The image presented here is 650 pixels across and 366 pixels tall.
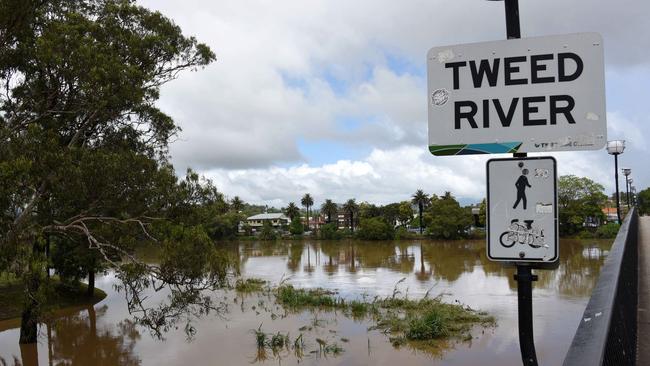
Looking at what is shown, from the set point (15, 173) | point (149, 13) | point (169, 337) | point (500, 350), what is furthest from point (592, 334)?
point (169, 337)

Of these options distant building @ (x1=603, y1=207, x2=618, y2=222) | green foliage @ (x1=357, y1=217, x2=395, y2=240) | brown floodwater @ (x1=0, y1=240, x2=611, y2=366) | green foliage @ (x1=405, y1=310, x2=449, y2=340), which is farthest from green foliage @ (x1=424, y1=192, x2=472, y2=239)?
green foliage @ (x1=405, y1=310, x2=449, y2=340)

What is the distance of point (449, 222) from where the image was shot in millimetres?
55688

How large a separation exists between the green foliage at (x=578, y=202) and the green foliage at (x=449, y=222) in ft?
32.2

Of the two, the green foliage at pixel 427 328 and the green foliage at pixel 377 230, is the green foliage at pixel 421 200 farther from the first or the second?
the green foliage at pixel 427 328

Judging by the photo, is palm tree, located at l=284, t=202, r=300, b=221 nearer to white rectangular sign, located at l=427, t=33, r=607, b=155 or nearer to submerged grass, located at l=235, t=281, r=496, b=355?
submerged grass, located at l=235, t=281, r=496, b=355

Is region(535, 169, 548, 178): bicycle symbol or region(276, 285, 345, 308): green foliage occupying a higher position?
region(535, 169, 548, 178): bicycle symbol

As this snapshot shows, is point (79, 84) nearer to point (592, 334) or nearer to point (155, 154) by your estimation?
point (155, 154)

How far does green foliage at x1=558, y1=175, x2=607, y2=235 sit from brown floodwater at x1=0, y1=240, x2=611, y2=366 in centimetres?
2384

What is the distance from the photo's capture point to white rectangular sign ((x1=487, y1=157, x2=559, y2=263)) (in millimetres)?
1657

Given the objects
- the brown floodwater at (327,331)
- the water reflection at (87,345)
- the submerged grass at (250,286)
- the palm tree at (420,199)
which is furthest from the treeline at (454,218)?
the water reflection at (87,345)

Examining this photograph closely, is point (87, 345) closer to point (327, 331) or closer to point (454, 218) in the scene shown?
point (327, 331)

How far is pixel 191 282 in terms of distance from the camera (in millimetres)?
10766

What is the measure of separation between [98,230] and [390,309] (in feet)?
36.5

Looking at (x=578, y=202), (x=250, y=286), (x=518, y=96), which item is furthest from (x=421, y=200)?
(x=518, y=96)
